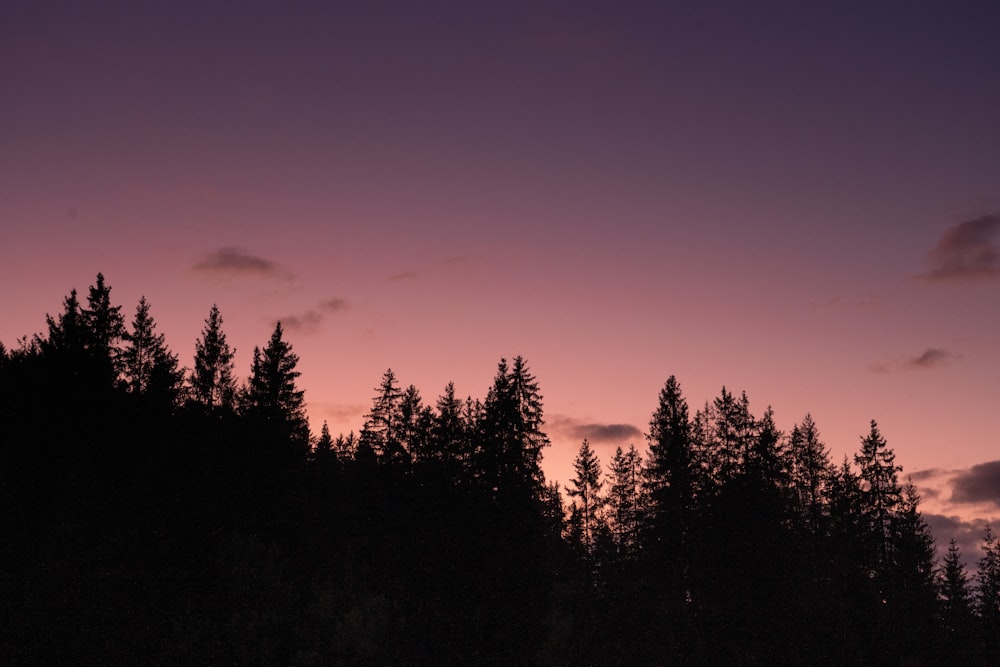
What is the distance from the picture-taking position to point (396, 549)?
63.1 metres

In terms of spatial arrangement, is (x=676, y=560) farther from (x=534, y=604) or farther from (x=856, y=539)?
(x=856, y=539)

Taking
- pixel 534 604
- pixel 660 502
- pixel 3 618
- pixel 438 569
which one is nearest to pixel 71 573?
pixel 3 618

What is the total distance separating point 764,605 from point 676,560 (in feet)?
45.4

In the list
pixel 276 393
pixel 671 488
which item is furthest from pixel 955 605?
pixel 276 393

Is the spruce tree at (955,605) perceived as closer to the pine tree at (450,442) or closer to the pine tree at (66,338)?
the pine tree at (450,442)

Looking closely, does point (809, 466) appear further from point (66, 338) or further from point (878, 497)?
point (66, 338)

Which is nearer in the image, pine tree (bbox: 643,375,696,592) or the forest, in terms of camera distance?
the forest

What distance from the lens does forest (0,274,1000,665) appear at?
43500mm

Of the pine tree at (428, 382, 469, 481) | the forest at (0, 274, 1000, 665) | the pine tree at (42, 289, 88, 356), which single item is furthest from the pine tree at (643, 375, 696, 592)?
the pine tree at (42, 289, 88, 356)

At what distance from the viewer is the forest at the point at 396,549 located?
43.5 metres

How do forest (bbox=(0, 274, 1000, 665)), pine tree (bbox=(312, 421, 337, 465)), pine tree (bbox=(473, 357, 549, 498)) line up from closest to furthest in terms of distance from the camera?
forest (bbox=(0, 274, 1000, 665))
pine tree (bbox=(473, 357, 549, 498))
pine tree (bbox=(312, 421, 337, 465))

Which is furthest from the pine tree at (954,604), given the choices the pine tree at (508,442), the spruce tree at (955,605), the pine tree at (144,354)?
the pine tree at (144,354)

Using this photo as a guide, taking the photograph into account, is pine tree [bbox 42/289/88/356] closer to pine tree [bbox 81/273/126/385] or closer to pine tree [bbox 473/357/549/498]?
pine tree [bbox 81/273/126/385]

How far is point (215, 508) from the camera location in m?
52.8
